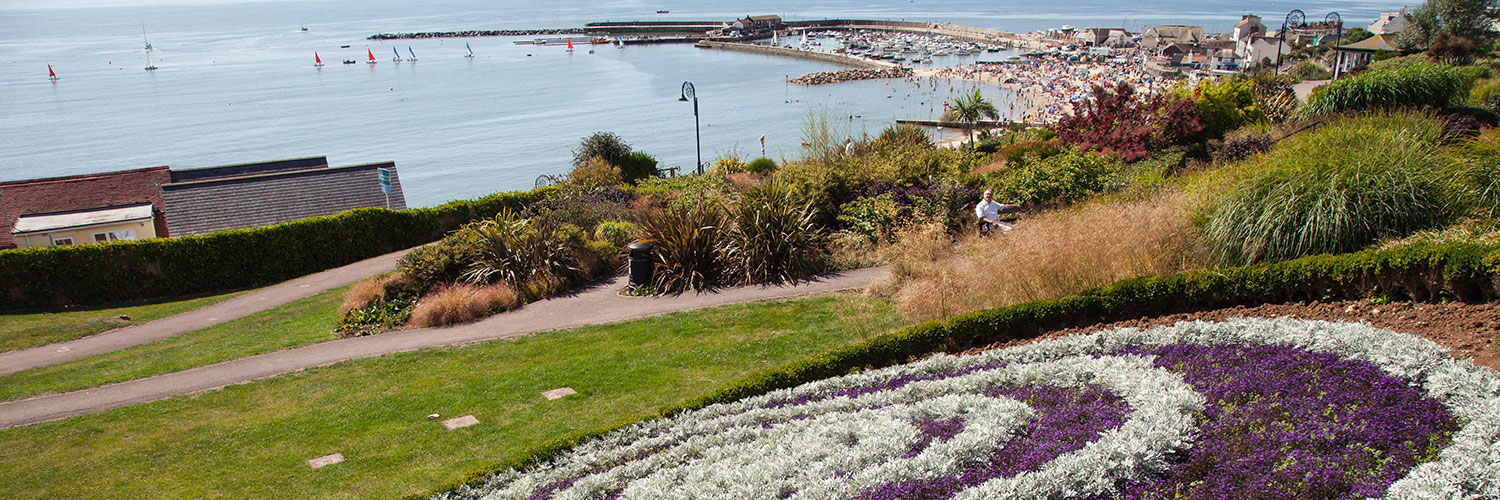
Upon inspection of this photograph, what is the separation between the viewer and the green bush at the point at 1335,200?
8445 mm

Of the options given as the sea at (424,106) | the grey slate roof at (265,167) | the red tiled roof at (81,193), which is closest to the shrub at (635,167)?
the sea at (424,106)

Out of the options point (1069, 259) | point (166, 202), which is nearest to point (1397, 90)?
point (1069, 259)

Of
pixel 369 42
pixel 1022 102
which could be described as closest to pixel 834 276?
pixel 1022 102

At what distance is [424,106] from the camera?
78688mm

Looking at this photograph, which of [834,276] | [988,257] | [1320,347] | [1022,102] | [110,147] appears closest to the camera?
[1320,347]

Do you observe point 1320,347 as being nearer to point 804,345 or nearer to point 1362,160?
point 1362,160

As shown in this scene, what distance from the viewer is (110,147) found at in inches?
2470

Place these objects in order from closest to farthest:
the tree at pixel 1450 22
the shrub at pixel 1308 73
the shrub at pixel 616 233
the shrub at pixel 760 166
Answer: the shrub at pixel 616 233 < the shrub at pixel 760 166 < the shrub at pixel 1308 73 < the tree at pixel 1450 22

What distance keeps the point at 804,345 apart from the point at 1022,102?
61.8 meters

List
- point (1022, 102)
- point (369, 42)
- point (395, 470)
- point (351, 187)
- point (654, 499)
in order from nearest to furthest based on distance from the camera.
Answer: point (654, 499)
point (395, 470)
point (351, 187)
point (1022, 102)
point (369, 42)

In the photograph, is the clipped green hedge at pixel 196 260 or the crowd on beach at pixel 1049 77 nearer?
the clipped green hedge at pixel 196 260

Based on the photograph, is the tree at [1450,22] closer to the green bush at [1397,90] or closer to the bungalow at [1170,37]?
the green bush at [1397,90]

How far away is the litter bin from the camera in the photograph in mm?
14836

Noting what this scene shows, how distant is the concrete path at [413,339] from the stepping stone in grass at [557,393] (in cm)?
339
